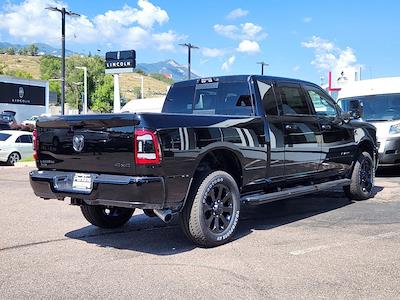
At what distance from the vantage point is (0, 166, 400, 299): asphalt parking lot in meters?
4.47

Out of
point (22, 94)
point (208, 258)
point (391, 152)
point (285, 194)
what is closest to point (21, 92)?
point (22, 94)

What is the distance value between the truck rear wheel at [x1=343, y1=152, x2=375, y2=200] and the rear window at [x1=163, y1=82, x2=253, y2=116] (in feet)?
9.59

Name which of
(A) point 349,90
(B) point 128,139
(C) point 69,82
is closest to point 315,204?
(B) point 128,139

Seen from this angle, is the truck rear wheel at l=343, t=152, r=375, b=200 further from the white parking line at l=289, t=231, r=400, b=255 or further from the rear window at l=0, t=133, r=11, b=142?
the rear window at l=0, t=133, r=11, b=142

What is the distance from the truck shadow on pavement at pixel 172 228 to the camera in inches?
238

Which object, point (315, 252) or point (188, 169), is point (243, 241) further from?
point (188, 169)

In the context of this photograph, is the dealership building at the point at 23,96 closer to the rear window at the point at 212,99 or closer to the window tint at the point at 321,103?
the rear window at the point at 212,99

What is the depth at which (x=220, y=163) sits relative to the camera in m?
6.16

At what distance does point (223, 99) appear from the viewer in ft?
Answer: 23.1

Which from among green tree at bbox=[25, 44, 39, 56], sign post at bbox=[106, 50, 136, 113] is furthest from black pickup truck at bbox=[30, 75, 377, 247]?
green tree at bbox=[25, 44, 39, 56]

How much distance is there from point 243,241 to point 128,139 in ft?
6.42

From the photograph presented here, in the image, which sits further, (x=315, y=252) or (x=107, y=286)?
(x=315, y=252)

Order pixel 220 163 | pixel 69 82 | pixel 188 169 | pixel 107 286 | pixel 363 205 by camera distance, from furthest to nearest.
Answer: pixel 69 82
pixel 363 205
pixel 220 163
pixel 188 169
pixel 107 286

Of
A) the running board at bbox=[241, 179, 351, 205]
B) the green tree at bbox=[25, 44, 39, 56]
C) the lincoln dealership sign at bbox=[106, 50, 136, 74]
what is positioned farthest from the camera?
the green tree at bbox=[25, 44, 39, 56]
